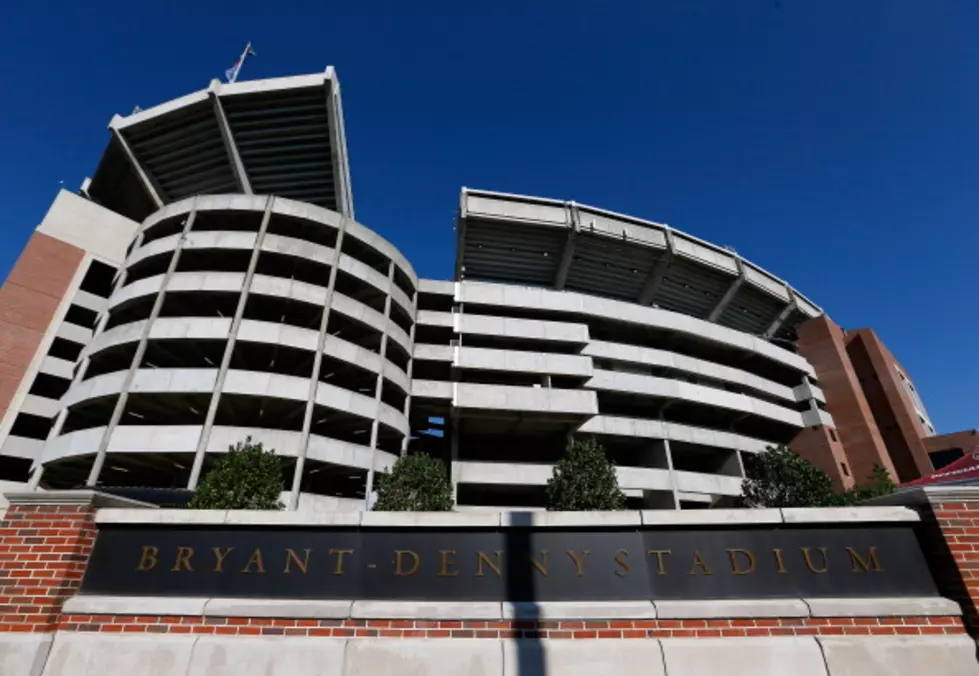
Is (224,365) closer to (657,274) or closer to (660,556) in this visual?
(660,556)

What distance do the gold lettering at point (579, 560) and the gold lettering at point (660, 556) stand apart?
0.77 meters

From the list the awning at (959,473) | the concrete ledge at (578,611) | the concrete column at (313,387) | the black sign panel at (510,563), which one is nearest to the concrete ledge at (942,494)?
the black sign panel at (510,563)

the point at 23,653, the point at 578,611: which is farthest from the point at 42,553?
the point at 578,611

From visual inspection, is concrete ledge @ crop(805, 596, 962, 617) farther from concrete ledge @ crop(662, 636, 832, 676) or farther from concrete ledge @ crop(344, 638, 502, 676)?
concrete ledge @ crop(344, 638, 502, 676)

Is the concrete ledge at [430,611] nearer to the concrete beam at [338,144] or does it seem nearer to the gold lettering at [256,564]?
the gold lettering at [256,564]

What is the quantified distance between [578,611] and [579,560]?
565mm

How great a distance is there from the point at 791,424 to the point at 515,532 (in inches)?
1513

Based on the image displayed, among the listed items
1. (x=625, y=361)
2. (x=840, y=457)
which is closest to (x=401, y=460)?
(x=625, y=361)

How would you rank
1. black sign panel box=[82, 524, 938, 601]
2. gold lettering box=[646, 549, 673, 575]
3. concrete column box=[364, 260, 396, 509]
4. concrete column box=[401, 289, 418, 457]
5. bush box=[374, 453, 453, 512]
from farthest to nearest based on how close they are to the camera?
Result: 1. concrete column box=[401, 289, 418, 457]
2. concrete column box=[364, 260, 396, 509]
3. bush box=[374, 453, 453, 512]
4. gold lettering box=[646, 549, 673, 575]
5. black sign panel box=[82, 524, 938, 601]

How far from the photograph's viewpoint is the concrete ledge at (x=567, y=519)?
19.4ft

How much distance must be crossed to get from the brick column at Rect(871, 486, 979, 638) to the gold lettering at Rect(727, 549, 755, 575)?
2092 millimetres

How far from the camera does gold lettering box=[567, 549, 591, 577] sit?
5695 mm

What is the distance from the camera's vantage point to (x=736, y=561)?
573 centimetres

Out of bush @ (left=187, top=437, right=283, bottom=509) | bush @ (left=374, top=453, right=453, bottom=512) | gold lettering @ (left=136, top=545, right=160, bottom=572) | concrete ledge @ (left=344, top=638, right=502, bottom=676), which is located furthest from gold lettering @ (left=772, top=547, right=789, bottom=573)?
bush @ (left=374, top=453, right=453, bottom=512)
